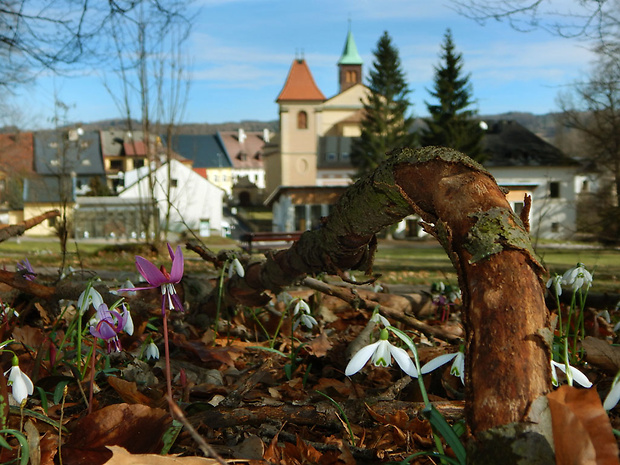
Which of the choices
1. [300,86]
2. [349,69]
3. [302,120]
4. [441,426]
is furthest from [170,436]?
→ [349,69]

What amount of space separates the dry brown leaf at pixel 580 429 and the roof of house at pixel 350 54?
96.1 metres

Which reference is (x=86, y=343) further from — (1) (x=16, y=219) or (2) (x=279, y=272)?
(1) (x=16, y=219)

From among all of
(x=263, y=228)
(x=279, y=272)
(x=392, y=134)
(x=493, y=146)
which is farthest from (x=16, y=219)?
(x=279, y=272)

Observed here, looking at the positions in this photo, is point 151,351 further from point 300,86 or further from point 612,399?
point 300,86

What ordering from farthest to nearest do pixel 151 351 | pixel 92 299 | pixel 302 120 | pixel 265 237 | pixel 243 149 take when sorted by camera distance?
pixel 243 149
pixel 302 120
pixel 265 237
pixel 151 351
pixel 92 299

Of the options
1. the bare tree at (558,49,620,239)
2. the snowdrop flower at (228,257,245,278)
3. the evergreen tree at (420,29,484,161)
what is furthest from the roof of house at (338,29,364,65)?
the snowdrop flower at (228,257,245,278)

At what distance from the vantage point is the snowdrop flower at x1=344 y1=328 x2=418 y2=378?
1500 millimetres

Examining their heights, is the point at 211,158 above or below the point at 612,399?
above

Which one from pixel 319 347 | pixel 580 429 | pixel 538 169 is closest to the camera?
pixel 580 429

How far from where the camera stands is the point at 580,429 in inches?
43.6

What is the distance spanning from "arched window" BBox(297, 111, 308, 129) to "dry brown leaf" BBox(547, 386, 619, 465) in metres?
69.4

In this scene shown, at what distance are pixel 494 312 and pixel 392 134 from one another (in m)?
54.7

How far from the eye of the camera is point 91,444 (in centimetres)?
152

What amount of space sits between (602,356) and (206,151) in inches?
4493
